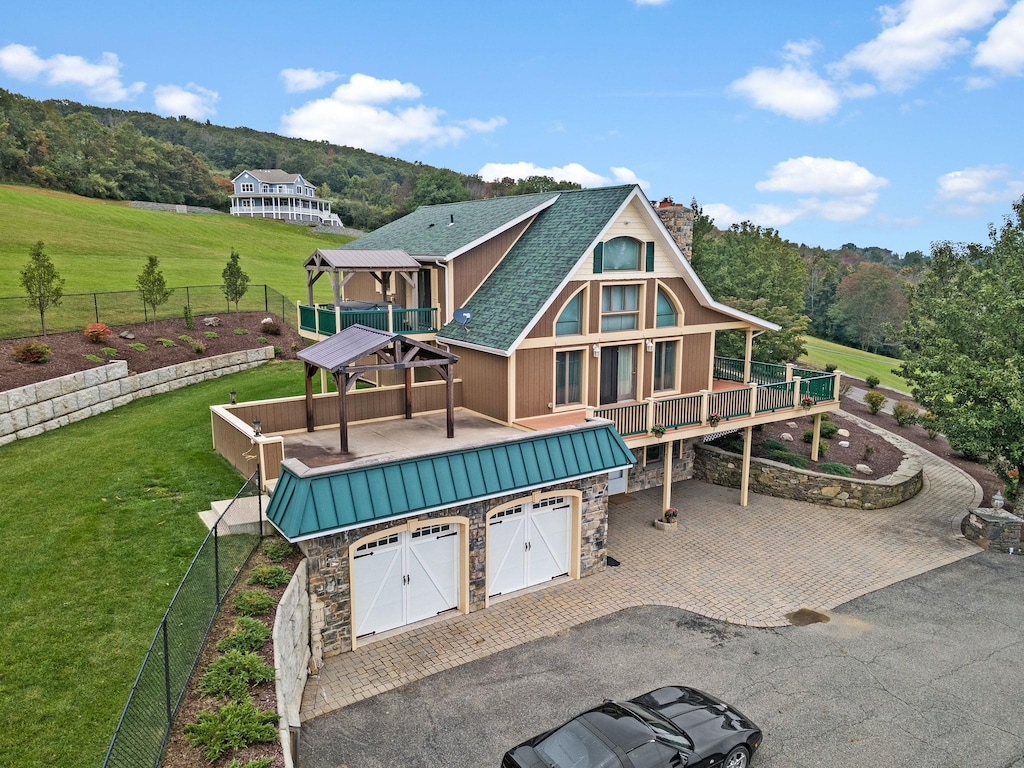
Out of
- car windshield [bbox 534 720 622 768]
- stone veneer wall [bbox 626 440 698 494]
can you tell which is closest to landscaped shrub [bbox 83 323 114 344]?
stone veneer wall [bbox 626 440 698 494]

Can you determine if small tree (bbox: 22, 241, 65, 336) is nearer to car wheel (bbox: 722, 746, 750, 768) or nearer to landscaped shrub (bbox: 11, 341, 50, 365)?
landscaped shrub (bbox: 11, 341, 50, 365)

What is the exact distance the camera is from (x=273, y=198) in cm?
10506

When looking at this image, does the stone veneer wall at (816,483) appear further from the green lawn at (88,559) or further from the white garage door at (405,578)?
the green lawn at (88,559)

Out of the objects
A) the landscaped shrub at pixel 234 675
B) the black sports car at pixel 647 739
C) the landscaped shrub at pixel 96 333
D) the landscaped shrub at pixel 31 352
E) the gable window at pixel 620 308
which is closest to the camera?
the black sports car at pixel 647 739

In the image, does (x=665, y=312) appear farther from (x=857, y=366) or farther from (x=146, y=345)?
(x=857, y=366)

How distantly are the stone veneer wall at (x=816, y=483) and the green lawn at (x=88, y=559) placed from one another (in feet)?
52.1

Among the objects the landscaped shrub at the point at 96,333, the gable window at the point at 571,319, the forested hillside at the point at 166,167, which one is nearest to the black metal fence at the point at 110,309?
the landscaped shrub at the point at 96,333

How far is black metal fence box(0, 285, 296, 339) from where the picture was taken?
23922 mm

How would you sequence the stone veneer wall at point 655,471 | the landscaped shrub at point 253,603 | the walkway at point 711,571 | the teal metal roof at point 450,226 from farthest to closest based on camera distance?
the stone veneer wall at point 655,471 < the teal metal roof at point 450,226 < the walkway at point 711,571 < the landscaped shrub at point 253,603

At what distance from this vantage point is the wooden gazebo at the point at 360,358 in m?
15.3

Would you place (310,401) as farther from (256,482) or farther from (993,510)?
(993,510)

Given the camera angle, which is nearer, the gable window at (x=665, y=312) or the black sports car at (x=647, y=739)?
the black sports car at (x=647, y=739)

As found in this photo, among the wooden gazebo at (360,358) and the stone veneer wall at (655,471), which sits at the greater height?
the wooden gazebo at (360,358)

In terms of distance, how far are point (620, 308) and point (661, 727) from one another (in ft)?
40.4
